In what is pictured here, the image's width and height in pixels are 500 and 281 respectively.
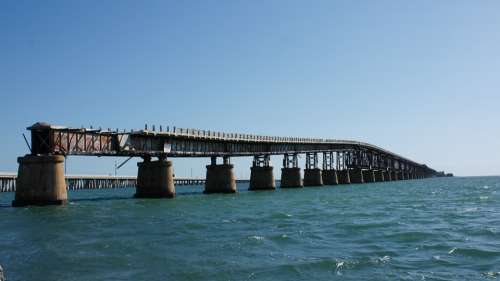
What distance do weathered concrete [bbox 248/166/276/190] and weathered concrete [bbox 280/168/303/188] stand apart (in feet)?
43.7

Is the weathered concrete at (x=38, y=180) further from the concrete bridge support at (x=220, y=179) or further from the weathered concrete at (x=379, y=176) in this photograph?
the weathered concrete at (x=379, y=176)

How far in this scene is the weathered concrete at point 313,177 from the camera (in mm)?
123188

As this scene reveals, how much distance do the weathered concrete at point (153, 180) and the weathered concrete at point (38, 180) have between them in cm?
1793

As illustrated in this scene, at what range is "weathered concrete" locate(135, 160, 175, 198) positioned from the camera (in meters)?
61.8

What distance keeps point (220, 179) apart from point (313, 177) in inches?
1805

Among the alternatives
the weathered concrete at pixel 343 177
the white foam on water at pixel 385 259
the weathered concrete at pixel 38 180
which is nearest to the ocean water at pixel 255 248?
the white foam on water at pixel 385 259

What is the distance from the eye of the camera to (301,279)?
15281mm

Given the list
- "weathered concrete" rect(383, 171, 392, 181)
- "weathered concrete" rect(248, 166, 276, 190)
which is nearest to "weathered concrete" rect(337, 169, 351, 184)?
"weathered concrete" rect(248, 166, 276, 190)

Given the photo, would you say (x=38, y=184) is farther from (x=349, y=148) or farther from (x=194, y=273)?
(x=349, y=148)

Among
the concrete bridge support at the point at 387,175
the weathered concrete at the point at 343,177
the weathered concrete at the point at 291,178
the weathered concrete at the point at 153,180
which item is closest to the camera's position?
the weathered concrete at the point at 153,180

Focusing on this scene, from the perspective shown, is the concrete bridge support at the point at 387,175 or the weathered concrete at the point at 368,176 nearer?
the weathered concrete at the point at 368,176

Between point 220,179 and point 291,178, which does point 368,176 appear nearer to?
point 291,178

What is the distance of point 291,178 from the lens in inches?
4412

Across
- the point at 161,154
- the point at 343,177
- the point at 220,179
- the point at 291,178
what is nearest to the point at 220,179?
the point at 220,179
